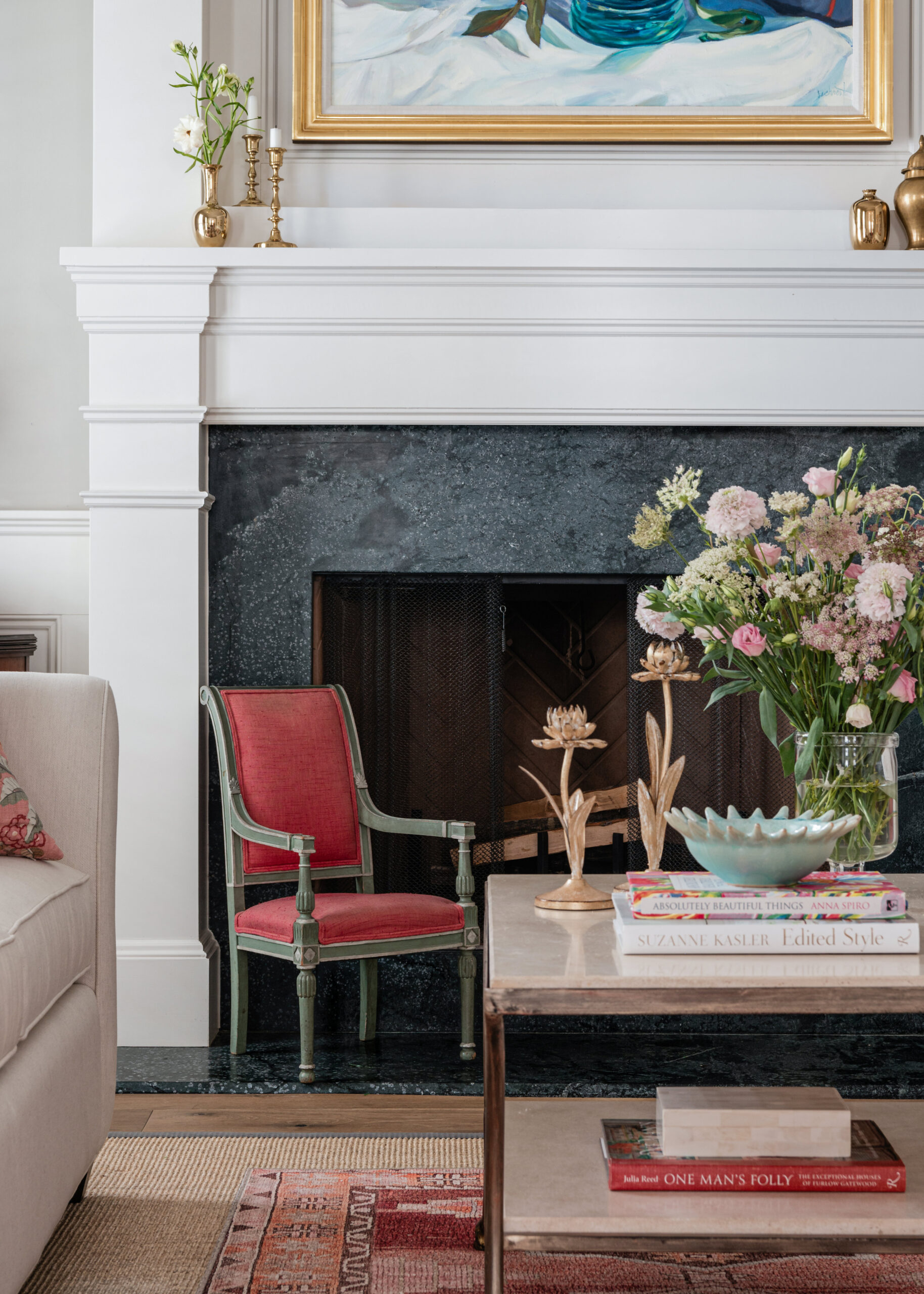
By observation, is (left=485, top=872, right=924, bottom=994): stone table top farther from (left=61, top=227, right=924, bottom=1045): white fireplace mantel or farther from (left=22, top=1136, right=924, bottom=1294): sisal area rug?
(left=61, top=227, right=924, bottom=1045): white fireplace mantel

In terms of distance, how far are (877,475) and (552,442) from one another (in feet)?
2.87

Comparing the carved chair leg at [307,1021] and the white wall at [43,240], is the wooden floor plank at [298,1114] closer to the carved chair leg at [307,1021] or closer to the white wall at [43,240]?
the carved chair leg at [307,1021]

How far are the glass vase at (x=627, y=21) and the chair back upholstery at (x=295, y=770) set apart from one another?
1.94 metres

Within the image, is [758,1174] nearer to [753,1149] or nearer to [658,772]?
[753,1149]

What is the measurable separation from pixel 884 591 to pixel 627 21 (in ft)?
7.45

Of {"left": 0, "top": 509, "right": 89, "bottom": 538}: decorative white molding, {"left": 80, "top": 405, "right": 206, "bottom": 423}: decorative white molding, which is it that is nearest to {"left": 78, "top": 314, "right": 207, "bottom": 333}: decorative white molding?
{"left": 80, "top": 405, "right": 206, "bottom": 423}: decorative white molding

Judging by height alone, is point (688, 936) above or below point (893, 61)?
below

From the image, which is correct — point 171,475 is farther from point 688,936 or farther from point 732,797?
point 688,936

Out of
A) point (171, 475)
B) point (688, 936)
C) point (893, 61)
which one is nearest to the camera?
point (688, 936)

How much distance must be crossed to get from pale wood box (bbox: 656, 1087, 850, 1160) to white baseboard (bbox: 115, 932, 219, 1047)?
173 cm

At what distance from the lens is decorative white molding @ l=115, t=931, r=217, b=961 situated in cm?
315

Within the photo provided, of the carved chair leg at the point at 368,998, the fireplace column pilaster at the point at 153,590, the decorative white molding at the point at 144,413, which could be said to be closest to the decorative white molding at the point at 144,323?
the fireplace column pilaster at the point at 153,590

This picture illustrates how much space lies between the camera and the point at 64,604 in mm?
3602

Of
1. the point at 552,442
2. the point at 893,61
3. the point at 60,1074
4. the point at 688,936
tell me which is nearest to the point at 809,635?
the point at 688,936
